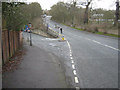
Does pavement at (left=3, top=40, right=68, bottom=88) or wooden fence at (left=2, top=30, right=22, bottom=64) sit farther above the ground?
wooden fence at (left=2, top=30, right=22, bottom=64)

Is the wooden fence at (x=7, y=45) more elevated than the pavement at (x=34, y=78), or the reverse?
the wooden fence at (x=7, y=45)

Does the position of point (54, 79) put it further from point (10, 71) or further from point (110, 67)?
point (110, 67)

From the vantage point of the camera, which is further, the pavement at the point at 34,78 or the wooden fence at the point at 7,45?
the wooden fence at the point at 7,45

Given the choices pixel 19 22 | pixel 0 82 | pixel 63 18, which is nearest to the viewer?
pixel 0 82

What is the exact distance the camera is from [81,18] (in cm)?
5819

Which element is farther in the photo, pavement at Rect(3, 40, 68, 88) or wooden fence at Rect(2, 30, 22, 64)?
wooden fence at Rect(2, 30, 22, 64)

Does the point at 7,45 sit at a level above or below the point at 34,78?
above

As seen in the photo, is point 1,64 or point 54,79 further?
point 1,64

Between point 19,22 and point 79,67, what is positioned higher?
point 19,22

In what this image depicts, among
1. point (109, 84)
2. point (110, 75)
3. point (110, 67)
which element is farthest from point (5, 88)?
point (110, 67)

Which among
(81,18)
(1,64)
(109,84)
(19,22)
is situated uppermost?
(81,18)

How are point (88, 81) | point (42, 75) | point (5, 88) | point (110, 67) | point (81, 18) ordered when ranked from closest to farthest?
point (5, 88) → point (88, 81) → point (42, 75) → point (110, 67) → point (81, 18)

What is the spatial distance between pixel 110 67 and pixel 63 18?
66.3 m

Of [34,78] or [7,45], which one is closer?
[34,78]
